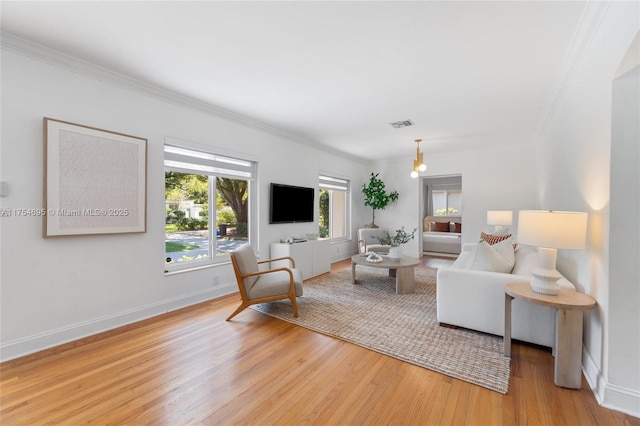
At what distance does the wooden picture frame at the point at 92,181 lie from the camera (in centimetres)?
248

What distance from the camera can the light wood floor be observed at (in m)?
1.66

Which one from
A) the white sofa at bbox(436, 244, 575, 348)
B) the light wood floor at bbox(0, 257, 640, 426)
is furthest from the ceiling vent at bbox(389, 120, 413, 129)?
the light wood floor at bbox(0, 257, 640, 426)

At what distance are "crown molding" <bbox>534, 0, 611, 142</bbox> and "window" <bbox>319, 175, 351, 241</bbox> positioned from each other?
419 cm

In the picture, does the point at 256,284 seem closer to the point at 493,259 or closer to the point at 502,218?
the point at 493,259

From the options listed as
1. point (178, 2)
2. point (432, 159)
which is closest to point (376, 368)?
point (178, 2)

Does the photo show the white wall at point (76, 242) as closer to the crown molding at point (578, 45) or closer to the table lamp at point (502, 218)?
the crown molding at point (578, 45)

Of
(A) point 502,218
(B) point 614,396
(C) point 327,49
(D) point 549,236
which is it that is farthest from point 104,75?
(A) point 502,218

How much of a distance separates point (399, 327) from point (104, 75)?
404 centimetres

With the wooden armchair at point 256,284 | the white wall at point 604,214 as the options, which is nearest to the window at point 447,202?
the white wall at point 604,214

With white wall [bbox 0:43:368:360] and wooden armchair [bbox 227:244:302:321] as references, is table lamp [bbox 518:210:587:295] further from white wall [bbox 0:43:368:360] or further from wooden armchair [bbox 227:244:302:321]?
white wall [bbox 0:43:368:360]

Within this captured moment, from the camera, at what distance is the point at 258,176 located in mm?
4566

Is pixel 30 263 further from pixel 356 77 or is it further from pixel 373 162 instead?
pixel 373 162

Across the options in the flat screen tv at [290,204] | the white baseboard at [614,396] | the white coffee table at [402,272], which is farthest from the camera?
the flat screen tv at [290,204]

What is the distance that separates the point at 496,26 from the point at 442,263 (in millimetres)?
5340
